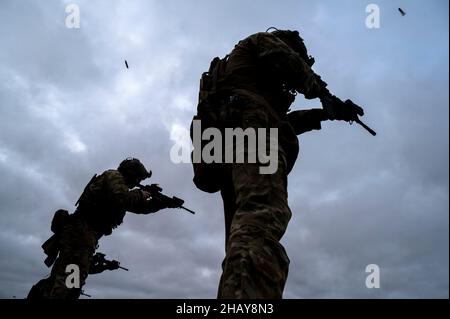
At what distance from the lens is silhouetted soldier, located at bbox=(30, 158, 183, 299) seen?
6004 millimetres

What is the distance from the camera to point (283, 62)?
107 inches

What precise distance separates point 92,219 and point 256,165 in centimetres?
540

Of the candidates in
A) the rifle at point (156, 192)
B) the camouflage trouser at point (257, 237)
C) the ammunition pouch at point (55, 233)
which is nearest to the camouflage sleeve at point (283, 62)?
the camouflage trouser at point (257, 237)

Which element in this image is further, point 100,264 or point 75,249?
point 100,264

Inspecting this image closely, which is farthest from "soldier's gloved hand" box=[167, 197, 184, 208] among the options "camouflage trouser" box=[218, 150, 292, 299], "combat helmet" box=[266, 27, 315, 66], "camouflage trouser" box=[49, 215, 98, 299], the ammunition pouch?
"camouflage trouser" box=[218, 150, 292, 299]

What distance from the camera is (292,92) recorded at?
9.87 feet

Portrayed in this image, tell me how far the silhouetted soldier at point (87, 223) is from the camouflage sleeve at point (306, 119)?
416cm

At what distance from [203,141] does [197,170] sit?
10.4 inches

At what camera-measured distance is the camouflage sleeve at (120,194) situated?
638 cm

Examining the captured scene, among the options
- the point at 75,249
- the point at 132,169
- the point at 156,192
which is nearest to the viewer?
the point at 75,249

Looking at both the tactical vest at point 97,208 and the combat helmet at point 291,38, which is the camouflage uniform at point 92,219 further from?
the combat helmet at point 291,38

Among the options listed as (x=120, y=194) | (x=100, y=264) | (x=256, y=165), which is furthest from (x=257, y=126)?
(x=100, y=264)

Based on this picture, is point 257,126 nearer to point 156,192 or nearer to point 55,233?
point 55,233
